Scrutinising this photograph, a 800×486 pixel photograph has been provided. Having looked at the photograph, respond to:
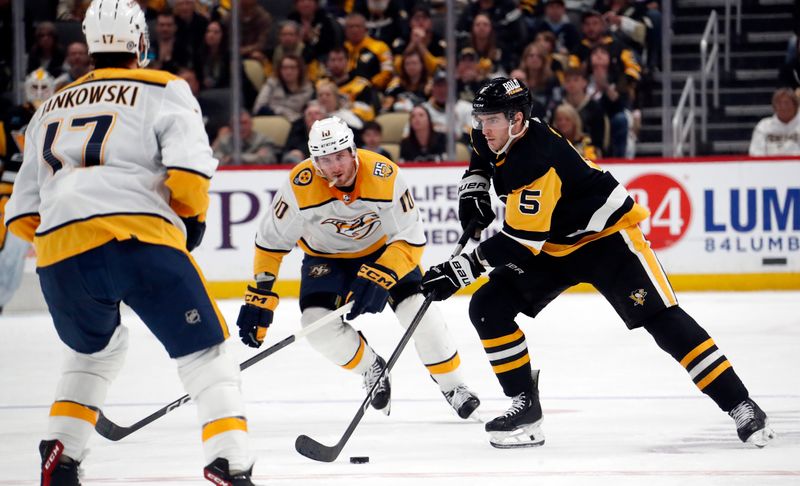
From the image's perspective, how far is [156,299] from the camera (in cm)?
278

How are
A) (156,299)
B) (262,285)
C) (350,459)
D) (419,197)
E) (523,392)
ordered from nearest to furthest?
(156,299), (350,459), (523,392), (262,285), (419,197)

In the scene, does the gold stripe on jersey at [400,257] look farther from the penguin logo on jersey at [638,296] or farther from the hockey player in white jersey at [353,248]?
the penguin logo on jersey at [638,296]

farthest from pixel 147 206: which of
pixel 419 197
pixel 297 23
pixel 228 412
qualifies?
pixel 297 23

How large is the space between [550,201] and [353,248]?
1020mm

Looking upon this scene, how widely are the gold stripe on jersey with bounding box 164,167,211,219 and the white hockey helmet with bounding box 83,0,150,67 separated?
0.34 m

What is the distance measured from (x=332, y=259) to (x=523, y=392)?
915 millimetres

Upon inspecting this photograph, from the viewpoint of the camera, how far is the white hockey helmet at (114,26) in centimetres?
289

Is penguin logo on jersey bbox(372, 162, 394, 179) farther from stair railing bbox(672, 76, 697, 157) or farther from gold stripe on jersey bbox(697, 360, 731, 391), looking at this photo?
stair railing bbox(672, 76, 697, 157)

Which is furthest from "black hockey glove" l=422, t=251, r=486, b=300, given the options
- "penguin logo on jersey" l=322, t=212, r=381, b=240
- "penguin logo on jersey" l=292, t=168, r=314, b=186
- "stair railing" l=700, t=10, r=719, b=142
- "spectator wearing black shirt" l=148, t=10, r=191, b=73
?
"spectator wearing black shirt" l=148, t=10, r=191, b=73

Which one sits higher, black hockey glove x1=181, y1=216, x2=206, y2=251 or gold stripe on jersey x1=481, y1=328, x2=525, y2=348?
black hockey glove x1=181, y1=216, x2=206, y2=251

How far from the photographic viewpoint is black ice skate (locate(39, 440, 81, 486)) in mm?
2910

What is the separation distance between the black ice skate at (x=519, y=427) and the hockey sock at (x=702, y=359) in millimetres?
464

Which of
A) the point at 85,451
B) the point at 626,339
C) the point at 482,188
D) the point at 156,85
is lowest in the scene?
the point at 626,339

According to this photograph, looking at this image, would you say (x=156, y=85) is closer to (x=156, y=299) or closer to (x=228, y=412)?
(x=156, y=299)
